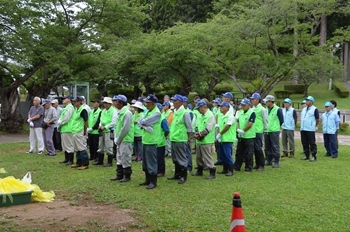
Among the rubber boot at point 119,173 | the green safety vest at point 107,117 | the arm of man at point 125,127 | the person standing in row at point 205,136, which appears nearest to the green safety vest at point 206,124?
the person standing in row at point 205,136

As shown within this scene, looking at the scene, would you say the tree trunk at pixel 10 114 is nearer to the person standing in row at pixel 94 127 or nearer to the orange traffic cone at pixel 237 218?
the person standing in row at pixel 94 127

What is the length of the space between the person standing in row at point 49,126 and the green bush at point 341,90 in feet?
102

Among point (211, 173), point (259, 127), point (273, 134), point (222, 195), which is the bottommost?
point (222, 195)

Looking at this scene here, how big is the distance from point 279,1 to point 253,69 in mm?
4975

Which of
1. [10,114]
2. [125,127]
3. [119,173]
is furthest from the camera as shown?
[10,114]

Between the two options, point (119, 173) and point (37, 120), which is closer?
point (119, 173)

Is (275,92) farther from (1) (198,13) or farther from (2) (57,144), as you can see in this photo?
(2) (57,144)

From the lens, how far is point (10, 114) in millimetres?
20125

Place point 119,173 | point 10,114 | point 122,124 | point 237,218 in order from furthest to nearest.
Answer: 1. point 10,114
2. point 119,173
3. point 122,124
4. point 237,218

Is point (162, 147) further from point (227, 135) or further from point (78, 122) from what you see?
point (78, 122)

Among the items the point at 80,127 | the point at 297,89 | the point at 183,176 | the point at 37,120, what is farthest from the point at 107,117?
the point at 297,89

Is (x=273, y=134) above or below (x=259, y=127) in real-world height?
below

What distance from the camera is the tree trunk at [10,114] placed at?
20.1 metres

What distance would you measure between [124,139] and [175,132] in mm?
1113
